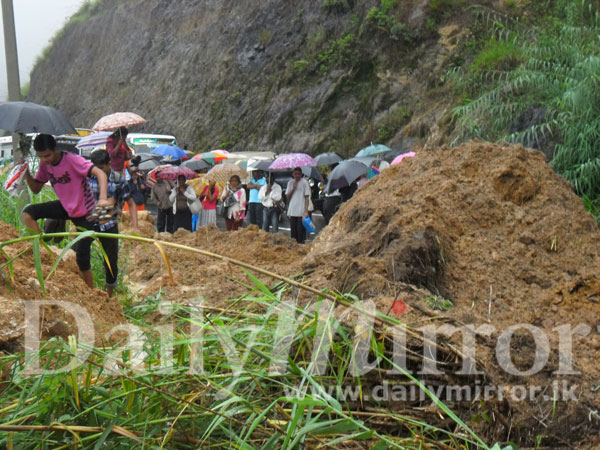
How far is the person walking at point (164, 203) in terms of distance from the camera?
13461 mm

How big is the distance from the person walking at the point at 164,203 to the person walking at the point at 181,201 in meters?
0.10

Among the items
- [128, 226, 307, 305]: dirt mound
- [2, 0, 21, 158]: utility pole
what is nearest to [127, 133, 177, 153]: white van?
[128, 226, 307, 305]: dirt mound

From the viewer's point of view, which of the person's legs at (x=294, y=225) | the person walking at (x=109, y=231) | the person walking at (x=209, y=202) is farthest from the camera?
the person walking at (x=209, y=202)

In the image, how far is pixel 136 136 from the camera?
2973 centimetres

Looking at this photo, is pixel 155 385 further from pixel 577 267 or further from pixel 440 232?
pixel 577 267

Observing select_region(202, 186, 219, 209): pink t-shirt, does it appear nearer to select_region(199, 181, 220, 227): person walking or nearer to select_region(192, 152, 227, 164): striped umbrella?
select_region(199, 181, 220, 227): person walking

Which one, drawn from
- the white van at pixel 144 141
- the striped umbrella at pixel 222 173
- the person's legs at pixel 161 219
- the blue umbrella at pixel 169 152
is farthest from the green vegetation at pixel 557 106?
the white van at pixel 144 141

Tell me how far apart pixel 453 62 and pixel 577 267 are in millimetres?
17385

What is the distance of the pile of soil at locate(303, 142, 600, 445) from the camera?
357 centimetres

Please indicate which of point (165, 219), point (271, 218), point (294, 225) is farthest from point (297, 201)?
point (165, 219)

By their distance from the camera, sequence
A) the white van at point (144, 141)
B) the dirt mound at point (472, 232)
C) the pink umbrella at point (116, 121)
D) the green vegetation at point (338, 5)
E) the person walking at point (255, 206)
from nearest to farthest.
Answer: the dirt mound at point (472, 232) < the pink umbrella at point (116, 121) < the person walking at point (255, 206) < the green vegetation at point (338, 5) < the white van at point (144, 141)

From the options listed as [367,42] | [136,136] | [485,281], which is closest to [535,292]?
[485,281]

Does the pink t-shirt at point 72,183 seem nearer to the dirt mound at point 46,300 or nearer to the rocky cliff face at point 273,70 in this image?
the dirt mound at point 46,300

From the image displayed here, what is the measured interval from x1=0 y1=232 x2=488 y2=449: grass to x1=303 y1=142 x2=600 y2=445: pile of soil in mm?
666
